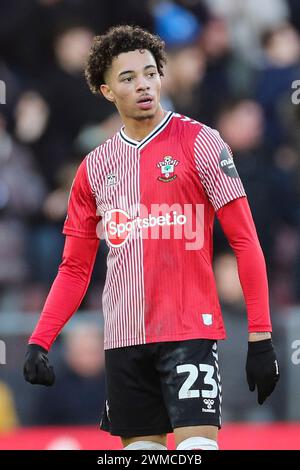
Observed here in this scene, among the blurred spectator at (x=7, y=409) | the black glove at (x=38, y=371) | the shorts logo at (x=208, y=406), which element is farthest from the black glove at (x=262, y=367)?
the blurred spectator at (x=7, y=409)

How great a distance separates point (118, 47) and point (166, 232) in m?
0.82

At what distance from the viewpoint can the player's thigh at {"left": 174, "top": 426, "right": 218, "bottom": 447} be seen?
4746 mm

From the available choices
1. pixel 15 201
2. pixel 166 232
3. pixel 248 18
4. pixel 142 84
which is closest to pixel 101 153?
pixel 142 84

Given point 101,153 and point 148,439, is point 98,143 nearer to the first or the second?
point 101,153

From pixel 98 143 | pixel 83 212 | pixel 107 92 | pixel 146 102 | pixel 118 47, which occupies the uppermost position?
pixel 98 143

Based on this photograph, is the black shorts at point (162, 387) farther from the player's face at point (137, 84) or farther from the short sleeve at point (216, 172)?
the player's face at point (137, 84)

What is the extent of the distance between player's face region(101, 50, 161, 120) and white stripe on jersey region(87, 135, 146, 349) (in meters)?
0.17

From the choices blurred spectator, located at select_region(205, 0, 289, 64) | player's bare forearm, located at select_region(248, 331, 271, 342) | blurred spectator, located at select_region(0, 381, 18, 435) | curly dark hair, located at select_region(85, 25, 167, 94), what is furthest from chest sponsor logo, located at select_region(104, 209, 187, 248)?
blurred spectator, located at select_region(205, 0, 289, 64)

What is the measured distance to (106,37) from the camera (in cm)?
520

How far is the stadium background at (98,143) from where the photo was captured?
813cm

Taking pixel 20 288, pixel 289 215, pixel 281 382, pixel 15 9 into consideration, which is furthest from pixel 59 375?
pixel 15 9

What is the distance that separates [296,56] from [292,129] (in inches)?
21.8

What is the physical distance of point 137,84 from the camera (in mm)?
5039

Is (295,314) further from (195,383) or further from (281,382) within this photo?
(195,383)
